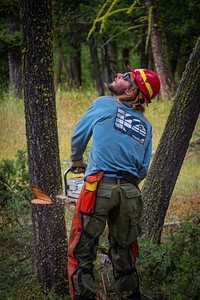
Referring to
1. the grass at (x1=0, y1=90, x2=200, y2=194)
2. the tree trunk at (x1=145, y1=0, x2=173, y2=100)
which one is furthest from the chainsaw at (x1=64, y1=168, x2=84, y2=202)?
the tree trunk at (x1=145, y1=0, x2=173, y2=100)

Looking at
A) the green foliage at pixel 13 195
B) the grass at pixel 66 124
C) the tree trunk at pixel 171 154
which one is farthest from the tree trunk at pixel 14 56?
the tree trunk at pixel 171 154

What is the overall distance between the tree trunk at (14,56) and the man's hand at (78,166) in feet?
38.4

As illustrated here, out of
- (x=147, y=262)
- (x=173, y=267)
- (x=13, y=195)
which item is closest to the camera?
(x=173, y=267)

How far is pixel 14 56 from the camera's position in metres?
17.0

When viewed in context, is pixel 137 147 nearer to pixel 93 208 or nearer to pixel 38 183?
pixel 93 208

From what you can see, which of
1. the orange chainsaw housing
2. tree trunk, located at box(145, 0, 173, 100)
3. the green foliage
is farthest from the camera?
tree trunk, located at box(145, 0, 173, 100)

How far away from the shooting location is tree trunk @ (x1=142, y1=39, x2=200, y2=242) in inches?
238

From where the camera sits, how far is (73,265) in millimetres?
4375

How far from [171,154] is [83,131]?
1872 millimetres

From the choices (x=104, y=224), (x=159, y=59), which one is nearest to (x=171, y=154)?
(x=104, y=224)

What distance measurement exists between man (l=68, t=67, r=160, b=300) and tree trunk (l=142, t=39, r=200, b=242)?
150 cm

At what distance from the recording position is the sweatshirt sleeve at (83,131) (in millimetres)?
4426

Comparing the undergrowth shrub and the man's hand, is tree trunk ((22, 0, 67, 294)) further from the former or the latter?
the undergrowth shrub

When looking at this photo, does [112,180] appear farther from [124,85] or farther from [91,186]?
[124,85]
